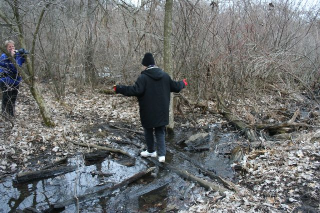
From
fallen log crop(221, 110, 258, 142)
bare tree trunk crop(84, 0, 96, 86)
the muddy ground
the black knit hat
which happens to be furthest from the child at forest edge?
fallen log crop(221, 110, 258, 142)

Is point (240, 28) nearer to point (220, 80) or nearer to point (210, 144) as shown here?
point (220, 80)

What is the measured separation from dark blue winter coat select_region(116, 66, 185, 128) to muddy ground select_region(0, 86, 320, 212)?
0.97 metres

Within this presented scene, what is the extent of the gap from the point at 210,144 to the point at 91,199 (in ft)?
11.1

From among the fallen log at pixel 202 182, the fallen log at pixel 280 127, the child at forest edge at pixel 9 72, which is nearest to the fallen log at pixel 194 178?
the fallen log at pixel 202 182

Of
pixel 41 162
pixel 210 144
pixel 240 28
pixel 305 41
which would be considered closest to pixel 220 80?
pixel 240 28

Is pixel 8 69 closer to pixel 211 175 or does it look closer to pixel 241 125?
pixel 211 175

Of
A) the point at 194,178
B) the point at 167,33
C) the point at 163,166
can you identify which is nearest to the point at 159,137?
the point at 163,166

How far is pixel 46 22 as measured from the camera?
966 cm

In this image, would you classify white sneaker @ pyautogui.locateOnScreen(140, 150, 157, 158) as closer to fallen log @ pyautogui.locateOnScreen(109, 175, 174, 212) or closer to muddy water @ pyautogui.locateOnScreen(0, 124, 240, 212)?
muddy water @ pyautogui.locateOnScreen(0, 124, 240, 212)

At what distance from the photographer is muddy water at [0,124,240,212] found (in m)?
4.29

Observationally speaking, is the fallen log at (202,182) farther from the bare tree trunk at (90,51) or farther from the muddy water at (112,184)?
the bare tree trunk at (90,51)

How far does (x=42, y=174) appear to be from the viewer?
5.13m

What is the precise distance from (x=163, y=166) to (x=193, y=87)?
445 centimetres

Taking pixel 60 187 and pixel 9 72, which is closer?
pixel 60 187
